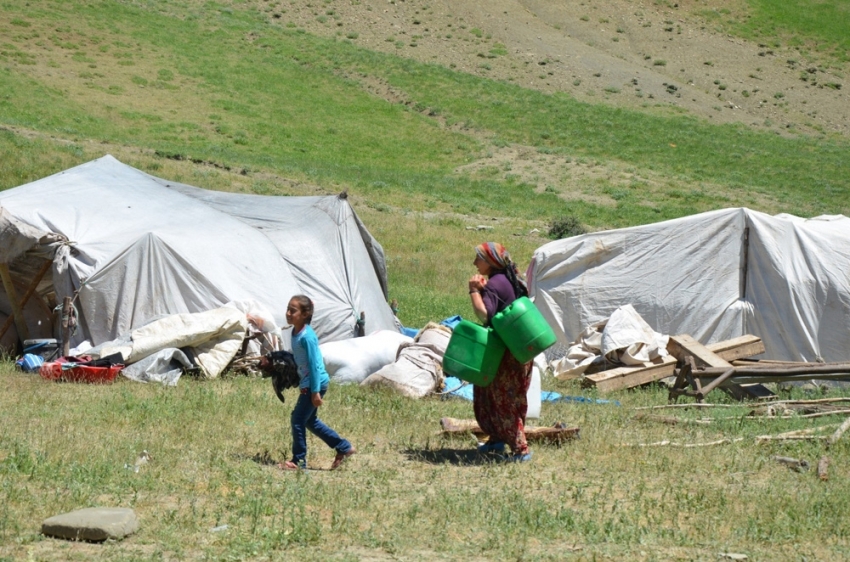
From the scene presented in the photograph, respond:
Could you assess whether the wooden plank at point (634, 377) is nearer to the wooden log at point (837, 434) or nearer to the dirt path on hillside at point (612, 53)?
the wooden log at point (837, 434)

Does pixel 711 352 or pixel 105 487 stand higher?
pixel 711 352

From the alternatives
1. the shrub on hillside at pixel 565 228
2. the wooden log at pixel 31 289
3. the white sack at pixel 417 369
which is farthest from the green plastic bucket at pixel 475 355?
the shrub on hillside at pixel 565 228

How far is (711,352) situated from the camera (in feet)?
32.7

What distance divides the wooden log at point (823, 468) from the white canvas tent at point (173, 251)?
20.8ft

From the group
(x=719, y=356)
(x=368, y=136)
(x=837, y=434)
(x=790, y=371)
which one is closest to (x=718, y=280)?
(x=719, y=356)

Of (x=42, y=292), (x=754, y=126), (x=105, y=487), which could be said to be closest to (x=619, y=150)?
(x=754, y=126)

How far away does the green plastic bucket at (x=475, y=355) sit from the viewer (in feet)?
22.1

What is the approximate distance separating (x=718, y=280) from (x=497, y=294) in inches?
228

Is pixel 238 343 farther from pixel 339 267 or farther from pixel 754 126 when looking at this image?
pixel 754 126

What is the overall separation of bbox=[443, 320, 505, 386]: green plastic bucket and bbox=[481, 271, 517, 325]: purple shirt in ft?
0.44

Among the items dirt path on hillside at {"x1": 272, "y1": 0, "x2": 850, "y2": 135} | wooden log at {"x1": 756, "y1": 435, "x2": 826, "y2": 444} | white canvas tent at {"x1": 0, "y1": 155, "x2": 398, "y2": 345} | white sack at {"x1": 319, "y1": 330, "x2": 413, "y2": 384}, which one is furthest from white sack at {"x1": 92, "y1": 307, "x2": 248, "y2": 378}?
dirt path on hillside at {"x1": 272, "y1": 0, "x2": 850, "y2": 135}

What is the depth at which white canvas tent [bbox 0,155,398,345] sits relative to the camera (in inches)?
424

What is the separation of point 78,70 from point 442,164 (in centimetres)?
1595

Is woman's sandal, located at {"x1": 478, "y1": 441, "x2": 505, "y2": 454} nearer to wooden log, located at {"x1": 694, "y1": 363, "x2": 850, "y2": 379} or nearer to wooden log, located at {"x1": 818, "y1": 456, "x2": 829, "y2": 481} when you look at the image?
wooden log, located at {"x1": 818, "y1": 456, "x2": 829, "y2": 481}
